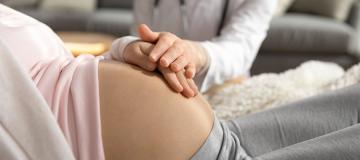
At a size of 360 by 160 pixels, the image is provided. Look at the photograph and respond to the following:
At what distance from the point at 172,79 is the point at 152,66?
0.04 m

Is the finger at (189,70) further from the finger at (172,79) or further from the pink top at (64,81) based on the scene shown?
the pink top at (64,81)

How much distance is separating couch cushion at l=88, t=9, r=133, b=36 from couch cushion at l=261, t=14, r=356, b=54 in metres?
0.87

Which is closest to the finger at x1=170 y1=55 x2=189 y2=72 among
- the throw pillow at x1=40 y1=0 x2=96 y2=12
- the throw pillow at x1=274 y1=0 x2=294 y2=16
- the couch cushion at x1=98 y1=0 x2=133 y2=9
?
the throw pillow at x1=274 y1=0 x2=294 y2=16

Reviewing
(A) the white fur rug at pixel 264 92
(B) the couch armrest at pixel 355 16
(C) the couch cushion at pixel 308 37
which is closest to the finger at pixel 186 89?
(A) the white fur rug at pixel 264 92

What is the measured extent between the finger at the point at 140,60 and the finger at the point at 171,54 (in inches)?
0.6

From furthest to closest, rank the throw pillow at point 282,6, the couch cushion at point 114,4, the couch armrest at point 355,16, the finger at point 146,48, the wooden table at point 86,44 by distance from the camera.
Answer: the couch cushion at point 114,4, the throw pillow at point 282,6, the couch armrest at point 355,16, the wooden table at point 86,44, the finger at point 146,48

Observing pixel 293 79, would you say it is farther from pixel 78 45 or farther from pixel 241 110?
pixel 78 45

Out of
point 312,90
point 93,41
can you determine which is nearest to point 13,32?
point 312,90

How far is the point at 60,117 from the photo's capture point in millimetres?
844

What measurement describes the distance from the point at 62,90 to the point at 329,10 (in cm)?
289

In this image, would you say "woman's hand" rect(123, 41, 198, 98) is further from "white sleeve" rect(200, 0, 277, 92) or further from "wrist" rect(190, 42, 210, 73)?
"white sleeve" rect(200, 0, 277, 92)

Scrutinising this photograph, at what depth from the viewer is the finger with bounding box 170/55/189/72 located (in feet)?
3.04

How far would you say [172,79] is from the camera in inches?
35.9

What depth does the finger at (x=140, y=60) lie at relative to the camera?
3.00 ft
